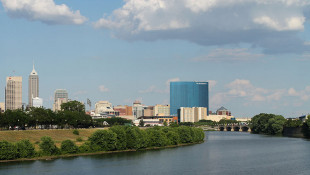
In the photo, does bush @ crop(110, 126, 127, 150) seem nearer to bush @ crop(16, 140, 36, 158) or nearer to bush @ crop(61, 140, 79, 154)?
bush @ crop(61, 140, 79, 154)

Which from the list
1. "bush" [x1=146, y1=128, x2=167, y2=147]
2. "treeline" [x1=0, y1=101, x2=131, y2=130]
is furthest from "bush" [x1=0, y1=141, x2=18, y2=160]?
"treeline" [x1=0, y1=101, x2=131, y2=130]

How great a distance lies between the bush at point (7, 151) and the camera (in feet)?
323

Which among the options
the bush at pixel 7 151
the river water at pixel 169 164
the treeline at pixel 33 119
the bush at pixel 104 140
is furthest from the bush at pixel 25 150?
the treeline at pixel 33 119

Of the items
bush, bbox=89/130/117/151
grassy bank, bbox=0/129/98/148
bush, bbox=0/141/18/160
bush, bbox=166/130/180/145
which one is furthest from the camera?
bush, bbox=166/130/180/145

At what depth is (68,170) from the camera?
88375 mm

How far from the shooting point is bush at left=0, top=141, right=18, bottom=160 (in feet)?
323

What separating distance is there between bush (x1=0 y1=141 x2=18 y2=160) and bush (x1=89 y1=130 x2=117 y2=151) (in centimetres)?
2290

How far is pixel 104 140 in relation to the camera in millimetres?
119125

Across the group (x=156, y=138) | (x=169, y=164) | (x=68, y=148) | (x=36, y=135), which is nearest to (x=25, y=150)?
(x=68, y=148)

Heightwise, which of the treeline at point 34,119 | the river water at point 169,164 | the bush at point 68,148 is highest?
the treeline at point 34,119

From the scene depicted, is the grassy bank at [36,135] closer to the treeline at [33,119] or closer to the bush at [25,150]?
the treeline at [33,119]

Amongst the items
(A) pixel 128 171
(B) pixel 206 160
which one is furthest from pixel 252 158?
(A) pixel 128 171

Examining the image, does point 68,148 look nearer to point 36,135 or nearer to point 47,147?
point 47,147

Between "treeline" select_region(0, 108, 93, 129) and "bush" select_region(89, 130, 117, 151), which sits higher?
"treeline" select_region(0, 108, 93, 129)
